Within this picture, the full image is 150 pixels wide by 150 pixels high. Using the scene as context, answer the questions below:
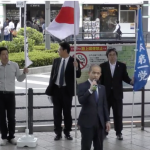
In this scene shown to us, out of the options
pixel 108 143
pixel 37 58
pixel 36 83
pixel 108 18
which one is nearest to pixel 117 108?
pixel 108 143

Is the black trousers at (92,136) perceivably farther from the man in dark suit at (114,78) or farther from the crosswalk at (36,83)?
the crosswalk at (36,83)

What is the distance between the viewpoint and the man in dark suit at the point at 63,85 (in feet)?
25.8

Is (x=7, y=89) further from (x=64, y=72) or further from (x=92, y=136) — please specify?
(x=92, y=136)

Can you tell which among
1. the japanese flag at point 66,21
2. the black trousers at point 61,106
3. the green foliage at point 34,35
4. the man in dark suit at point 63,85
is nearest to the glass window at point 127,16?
the green foliage at point 34,35

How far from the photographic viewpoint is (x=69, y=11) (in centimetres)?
805

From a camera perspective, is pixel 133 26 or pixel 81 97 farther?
pixel 133 26

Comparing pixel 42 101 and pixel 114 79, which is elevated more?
pixel 114 79

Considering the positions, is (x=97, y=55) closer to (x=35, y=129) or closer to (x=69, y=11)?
(x=69, y=11)

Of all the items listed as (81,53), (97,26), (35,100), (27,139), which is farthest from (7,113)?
(97,26)

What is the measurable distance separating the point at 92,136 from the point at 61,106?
2.03 metres

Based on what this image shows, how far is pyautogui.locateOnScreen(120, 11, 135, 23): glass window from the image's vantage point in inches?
1567

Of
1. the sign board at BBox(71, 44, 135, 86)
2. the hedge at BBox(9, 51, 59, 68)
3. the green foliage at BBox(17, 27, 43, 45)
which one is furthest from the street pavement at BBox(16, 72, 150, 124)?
the green foliage at BBox(17, 27, 43, 45)

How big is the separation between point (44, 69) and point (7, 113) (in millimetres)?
11912

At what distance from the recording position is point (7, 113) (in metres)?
7.61
